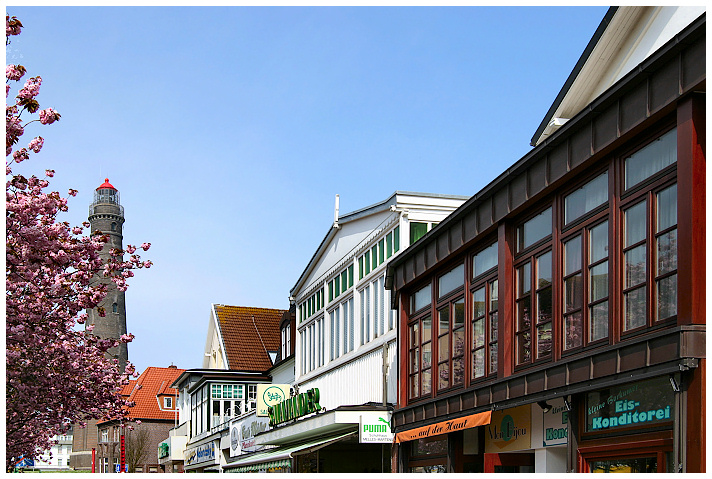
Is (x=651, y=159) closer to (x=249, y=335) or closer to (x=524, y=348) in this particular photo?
(x=524, y=348)

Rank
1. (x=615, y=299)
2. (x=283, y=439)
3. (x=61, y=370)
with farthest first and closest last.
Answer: (x=283, y=439) < (x=61, y=370) < (x=615, y=299)

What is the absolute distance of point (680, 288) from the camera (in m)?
10.6

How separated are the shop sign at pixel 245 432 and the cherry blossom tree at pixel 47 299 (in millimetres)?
6373

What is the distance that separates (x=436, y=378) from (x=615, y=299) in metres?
6.90

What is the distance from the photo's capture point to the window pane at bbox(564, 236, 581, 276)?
13.5m

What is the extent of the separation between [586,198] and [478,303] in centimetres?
396

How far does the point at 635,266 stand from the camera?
38.9 ft

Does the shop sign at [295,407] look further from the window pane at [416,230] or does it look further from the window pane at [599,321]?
the window pane at [599,321]

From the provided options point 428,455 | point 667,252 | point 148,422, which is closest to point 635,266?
point 667,252

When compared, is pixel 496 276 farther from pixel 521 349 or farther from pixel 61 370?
pixel 61 370

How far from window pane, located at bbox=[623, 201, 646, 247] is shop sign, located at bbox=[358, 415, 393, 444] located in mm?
10731

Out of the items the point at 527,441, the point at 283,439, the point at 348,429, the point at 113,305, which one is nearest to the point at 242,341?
the point at 283,439

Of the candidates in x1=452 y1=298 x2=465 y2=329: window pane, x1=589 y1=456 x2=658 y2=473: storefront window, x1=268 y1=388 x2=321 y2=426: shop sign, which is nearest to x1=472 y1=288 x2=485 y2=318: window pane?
x1=452 y1=298 x2=465 y2=329: window pane

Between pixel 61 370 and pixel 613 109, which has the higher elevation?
pixel 613 109
